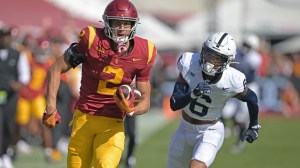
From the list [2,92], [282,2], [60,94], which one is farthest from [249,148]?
[282,2]

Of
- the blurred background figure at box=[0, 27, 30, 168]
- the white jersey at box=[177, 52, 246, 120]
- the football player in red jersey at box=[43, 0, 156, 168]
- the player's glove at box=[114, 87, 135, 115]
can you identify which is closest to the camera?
the player's glove at box=[114, 87, 135, 115]

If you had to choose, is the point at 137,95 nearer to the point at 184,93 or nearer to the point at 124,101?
the point at 124,101

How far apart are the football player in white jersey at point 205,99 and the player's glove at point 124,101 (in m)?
0.54

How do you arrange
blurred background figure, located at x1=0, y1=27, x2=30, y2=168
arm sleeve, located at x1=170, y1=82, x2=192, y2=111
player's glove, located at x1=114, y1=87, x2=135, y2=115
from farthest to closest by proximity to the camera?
blurred background figure, located at x1=0, y1=27, x2=30, y2=168
arm sleeve, located at x1=170, y1=82, x2=192, y2=111
player's glove, located at x1=114, y1=87, x2=135, y2=115

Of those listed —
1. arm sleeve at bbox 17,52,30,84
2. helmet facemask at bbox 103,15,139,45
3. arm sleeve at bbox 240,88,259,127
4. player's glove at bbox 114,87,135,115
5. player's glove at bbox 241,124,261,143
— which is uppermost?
helmet facemask at bbox 103,15,139,45

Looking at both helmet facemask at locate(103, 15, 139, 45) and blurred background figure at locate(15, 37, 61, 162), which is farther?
blurred background figure at locate(15, 37, 61, 162)

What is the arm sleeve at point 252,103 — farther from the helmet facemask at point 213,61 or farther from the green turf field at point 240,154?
the green turf field at point 240,154

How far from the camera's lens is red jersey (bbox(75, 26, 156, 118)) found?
719 cm

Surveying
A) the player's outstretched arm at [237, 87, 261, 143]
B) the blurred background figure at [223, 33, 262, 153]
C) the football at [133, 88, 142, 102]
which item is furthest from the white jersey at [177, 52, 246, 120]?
the blurred background figure at [223, 33, 262, 153]

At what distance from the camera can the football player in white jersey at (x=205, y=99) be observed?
296 inches

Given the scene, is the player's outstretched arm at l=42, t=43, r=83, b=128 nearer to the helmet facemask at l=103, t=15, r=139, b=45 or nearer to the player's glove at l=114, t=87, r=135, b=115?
the helmet facemask at l=103, t=15, r=139, b=45

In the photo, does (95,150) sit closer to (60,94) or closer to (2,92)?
(2,92)

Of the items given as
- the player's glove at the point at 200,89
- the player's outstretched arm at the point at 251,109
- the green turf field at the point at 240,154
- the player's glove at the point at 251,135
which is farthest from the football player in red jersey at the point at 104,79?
the green turf field at the point at 240,154

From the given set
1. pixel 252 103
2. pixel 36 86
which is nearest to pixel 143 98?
pixel 252 103
